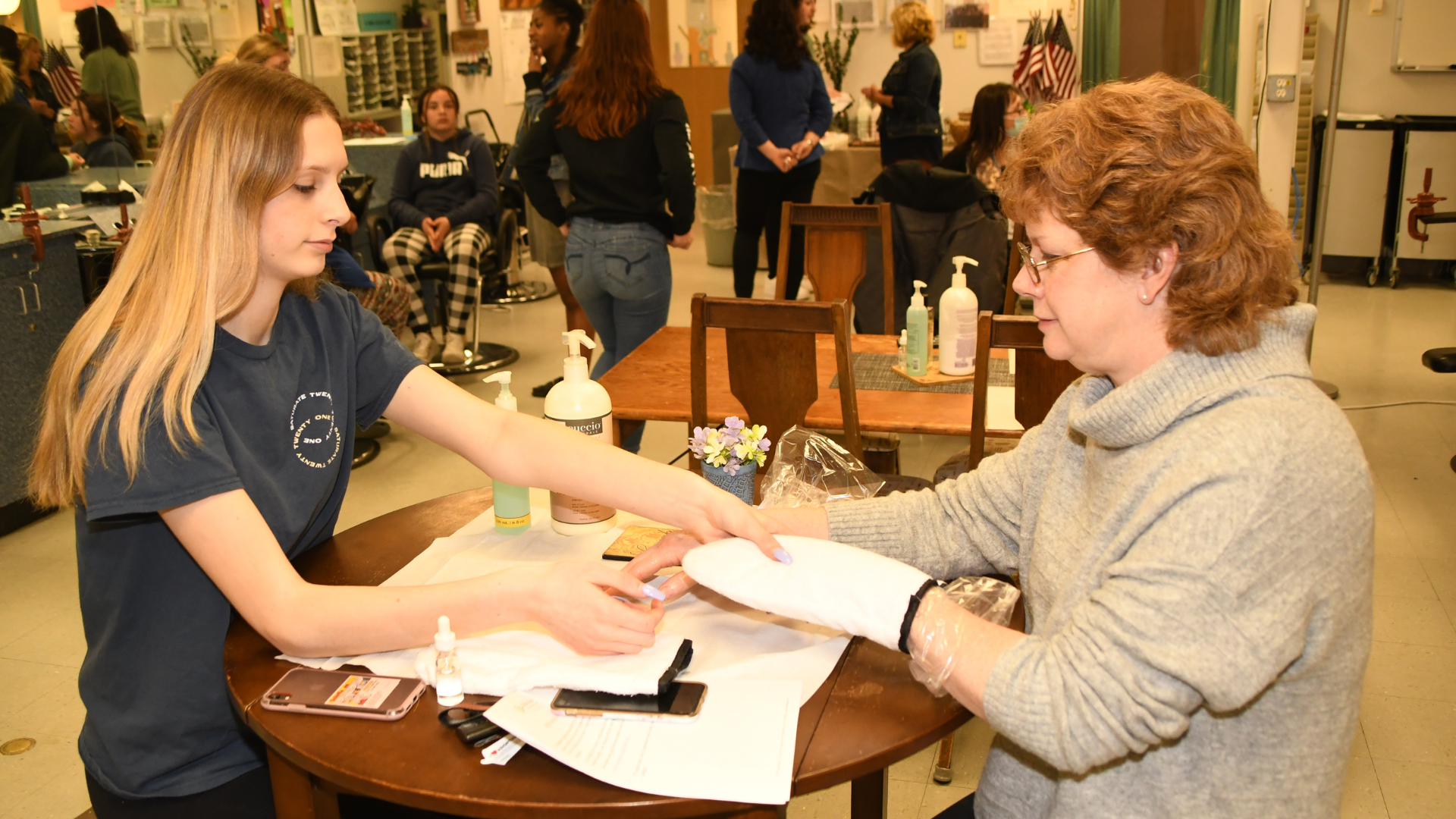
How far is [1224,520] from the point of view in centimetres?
103

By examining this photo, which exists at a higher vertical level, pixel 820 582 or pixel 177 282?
pixel 177 282

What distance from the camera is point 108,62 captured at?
16.7 feet

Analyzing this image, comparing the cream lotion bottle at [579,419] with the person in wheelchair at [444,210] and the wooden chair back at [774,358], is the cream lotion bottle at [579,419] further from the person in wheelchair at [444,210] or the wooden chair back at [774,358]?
the person in wheelchair at [444,210]

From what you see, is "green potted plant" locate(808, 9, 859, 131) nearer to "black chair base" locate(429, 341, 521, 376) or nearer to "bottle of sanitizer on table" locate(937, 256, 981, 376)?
"black chair base" locate(429, 341, 521, 376)

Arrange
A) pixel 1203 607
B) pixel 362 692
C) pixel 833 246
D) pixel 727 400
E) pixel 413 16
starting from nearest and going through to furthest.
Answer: pixel 1203 607 < pixel 362 692 < pixel 727 400 < pixel 833 246 < pixel 413 16

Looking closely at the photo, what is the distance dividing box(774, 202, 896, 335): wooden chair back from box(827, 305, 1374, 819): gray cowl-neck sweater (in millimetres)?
2566

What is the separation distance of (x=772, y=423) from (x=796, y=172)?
3.18 metres

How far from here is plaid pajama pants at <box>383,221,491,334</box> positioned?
213 inches

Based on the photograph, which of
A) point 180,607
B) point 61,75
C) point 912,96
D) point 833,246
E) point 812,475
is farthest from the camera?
point 912,96

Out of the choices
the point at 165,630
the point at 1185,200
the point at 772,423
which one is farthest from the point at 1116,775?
the point at 772,423

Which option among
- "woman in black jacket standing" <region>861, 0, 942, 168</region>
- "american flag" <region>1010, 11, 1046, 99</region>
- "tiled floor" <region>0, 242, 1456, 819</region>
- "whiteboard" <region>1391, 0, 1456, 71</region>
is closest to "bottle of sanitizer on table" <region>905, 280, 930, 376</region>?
"tiled floor" <region>0, 242, 1456, 819</region>

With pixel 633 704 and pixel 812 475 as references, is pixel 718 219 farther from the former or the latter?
pixel 633 704

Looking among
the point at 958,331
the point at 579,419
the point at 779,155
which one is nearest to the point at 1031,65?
the point at 779,155

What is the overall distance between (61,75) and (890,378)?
400 cm
